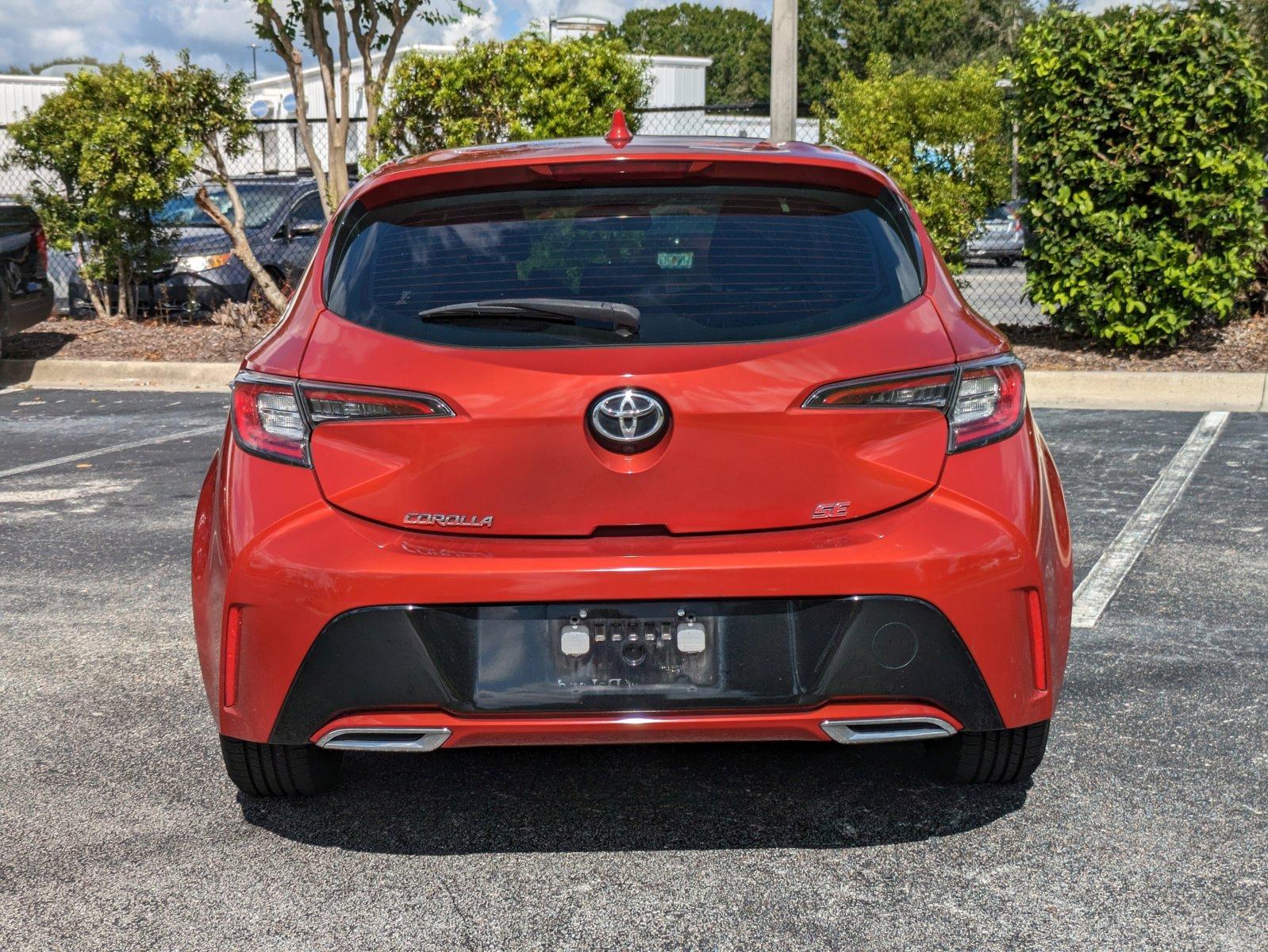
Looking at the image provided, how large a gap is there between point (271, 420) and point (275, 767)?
32.5 inches

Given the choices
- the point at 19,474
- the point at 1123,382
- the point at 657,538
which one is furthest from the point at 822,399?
the point at 1123,382

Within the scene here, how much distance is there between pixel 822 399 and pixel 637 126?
11.1m

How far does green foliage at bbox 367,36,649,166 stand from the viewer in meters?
12.2

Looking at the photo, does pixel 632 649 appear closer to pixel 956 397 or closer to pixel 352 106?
pixel 956 397

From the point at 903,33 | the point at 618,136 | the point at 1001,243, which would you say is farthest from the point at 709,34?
the point at 618,136

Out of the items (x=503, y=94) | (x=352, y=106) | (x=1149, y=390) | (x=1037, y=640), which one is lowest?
(x=1149, y=390)

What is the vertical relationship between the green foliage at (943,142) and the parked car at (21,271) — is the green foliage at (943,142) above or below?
above

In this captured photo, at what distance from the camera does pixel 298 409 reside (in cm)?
283

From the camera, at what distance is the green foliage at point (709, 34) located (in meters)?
100

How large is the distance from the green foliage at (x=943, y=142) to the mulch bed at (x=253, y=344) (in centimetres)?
120

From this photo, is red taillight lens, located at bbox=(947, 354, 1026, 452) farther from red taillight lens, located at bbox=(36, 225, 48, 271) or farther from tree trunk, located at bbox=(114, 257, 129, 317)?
tree trunk, located at bbox=(114, 257, 129, 317)

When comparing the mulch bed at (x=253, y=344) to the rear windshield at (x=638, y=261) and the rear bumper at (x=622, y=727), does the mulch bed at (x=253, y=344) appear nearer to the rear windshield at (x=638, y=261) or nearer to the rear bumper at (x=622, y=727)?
the rear windshield at (x=638, y=261)

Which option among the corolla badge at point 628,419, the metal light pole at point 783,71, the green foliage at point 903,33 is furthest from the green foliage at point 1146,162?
the green foliage at point 903,33

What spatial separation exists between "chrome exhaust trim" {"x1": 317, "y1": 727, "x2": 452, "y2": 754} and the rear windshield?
767mm
